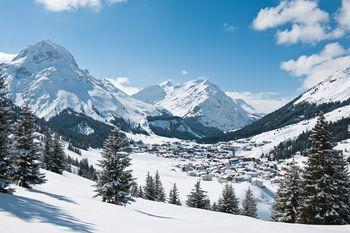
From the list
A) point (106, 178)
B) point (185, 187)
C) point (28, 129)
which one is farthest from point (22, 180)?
point (185, 187)

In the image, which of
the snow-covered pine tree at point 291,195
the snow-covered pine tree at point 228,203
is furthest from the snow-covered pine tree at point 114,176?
the snow-covered pine tree at point 228,203

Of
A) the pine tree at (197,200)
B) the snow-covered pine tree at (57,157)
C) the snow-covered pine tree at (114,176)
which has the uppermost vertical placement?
the snow-covered pine tree at (57,157)

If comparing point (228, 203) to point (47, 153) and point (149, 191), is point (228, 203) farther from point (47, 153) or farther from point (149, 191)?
point (47, 153)

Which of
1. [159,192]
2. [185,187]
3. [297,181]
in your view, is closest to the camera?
[297,181]

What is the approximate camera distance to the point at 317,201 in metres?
29.6

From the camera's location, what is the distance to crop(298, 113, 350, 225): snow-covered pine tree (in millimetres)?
29203

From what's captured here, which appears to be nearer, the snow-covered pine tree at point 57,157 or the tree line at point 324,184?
the tree line at point 324,184

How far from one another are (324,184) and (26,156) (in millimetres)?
26066

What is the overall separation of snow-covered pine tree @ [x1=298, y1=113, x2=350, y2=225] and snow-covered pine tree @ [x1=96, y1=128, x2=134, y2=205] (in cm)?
1546

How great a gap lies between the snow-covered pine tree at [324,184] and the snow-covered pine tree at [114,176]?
609 inches

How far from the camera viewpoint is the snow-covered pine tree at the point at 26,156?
34.0m

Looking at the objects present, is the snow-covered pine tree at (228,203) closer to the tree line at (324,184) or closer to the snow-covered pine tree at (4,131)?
the tree line at (324,184)

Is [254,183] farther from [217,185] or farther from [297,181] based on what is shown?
[297,181]

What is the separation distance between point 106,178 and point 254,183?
118 metres
